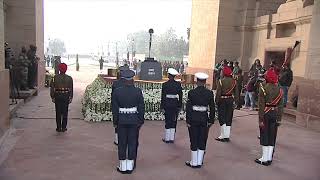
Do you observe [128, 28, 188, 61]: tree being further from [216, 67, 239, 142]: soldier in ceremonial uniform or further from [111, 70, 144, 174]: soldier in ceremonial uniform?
[111, 70, 144, 174]: soldier in ceremonial uniform

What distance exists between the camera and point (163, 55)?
74938 millimetres

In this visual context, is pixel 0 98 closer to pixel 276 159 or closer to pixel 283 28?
pixel 276 159

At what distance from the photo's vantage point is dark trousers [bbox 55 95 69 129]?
8934mm

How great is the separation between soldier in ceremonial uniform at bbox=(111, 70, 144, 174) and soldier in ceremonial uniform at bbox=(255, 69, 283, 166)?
8.33 ft

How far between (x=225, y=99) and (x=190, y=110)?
2.43m

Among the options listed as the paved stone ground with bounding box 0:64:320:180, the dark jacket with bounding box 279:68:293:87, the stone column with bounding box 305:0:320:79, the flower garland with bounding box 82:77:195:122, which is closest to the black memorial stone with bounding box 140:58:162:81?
the flower garland with bounding box 82:77:195:122

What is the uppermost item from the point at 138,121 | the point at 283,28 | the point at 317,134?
the point at 283,28

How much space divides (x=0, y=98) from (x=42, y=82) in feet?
35.6

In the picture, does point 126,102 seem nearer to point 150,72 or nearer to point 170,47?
point 150,72

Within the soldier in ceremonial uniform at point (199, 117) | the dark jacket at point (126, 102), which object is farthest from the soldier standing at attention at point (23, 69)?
the soldier in ceremonial uniform at point (199, 117)

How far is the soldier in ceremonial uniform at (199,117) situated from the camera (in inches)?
261

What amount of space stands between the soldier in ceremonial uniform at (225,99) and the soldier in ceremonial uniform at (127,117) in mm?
3158

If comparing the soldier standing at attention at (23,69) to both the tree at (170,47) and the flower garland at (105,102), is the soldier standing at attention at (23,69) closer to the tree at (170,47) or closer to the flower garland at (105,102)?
the flower garland at (105,102)

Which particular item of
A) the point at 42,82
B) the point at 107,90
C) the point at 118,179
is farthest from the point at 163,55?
the point at 118,179
